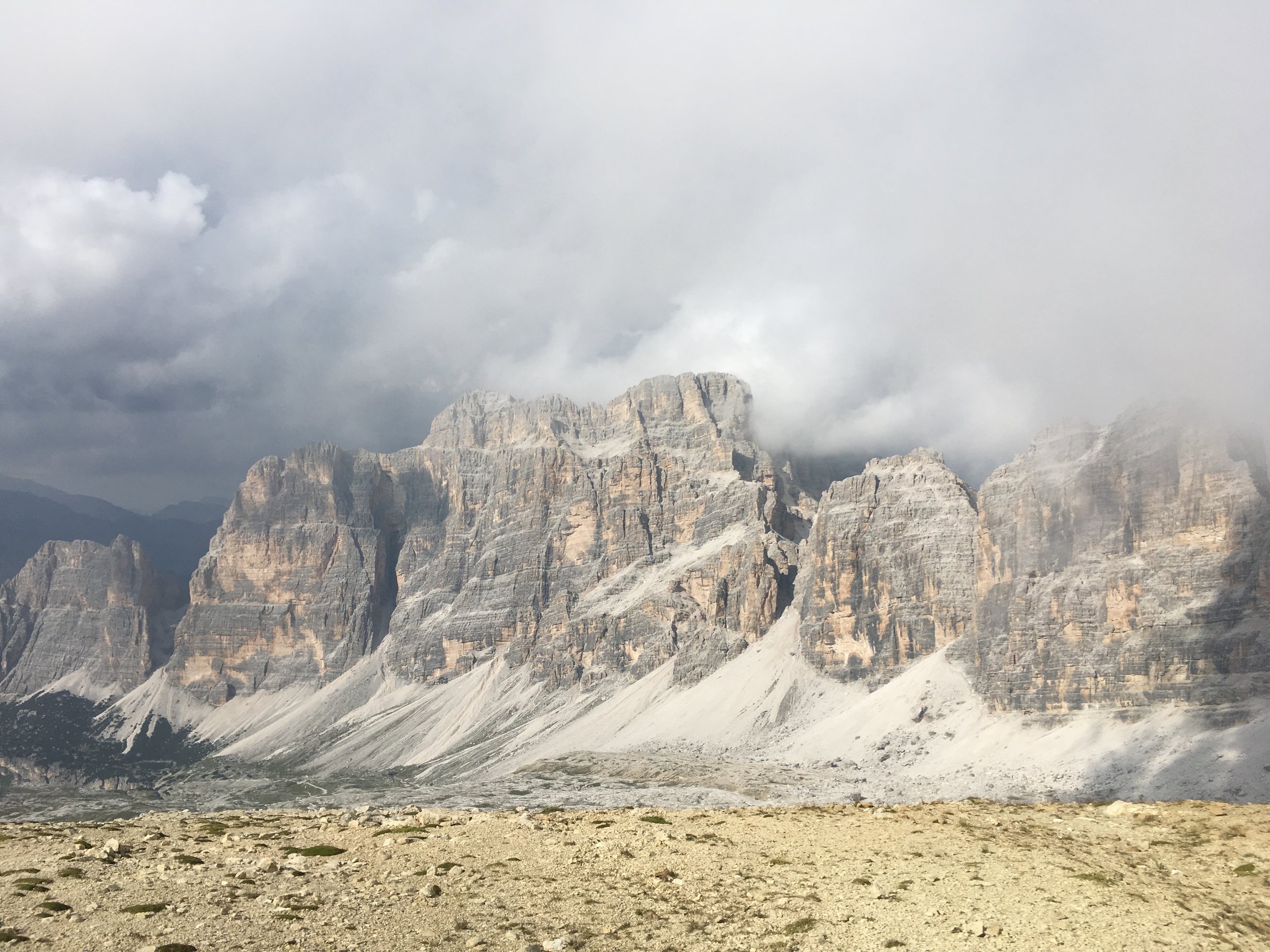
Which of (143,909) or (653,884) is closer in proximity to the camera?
(143,909)

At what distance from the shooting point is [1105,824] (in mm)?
43438

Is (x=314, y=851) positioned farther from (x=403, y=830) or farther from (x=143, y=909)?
(x=143, y=909)

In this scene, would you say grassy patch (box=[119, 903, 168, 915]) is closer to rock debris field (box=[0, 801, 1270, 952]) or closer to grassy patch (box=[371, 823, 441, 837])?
rock debris field (box=[0, 801, 1270, 952])

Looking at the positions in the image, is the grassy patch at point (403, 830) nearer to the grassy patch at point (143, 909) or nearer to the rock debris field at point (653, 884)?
the rock debris field at point (653, 884)

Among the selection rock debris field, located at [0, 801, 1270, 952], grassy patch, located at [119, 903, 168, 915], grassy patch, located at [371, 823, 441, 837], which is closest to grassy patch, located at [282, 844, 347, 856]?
rock debris field, located at [0, 801, 1270, 952]

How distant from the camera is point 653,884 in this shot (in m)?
34.1

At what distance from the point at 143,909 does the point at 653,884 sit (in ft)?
54.6

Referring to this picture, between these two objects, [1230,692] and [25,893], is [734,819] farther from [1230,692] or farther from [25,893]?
[1230,692]

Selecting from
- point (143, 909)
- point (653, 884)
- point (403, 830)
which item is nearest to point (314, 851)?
point (403, 830)

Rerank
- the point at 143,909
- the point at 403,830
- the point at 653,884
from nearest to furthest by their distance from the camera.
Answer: the point at 143,909 < the point at 653,884 < the point at 403,830

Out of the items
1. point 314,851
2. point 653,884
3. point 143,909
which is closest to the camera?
point 143,909

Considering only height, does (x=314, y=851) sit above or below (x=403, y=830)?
below

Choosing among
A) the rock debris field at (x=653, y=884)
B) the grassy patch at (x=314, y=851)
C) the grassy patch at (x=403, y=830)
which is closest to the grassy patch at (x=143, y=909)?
the rock debris field at (x=653, y=884)

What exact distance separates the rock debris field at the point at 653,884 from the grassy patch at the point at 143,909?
62mm
